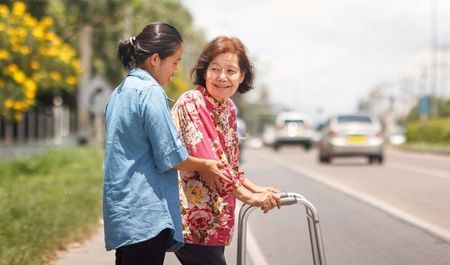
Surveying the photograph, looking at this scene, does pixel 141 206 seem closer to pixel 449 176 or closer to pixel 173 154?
pixel 173 154

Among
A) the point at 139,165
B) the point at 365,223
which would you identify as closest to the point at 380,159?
the point at 365,223

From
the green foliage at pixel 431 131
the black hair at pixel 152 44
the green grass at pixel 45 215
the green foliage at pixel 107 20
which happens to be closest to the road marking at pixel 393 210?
the green grass at pixel 45 215

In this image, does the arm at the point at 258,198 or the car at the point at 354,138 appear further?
the car at the point at 354,138

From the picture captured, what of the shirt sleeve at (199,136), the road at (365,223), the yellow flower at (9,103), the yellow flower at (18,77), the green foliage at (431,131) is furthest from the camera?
the green foliage at (431,131)

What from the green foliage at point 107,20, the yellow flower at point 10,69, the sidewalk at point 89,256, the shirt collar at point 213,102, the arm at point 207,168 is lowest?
the sidewalk at point 89,256

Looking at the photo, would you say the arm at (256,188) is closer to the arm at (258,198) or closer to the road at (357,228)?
the arm at (258,198)

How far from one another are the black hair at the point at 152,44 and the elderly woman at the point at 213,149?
36 centimetres

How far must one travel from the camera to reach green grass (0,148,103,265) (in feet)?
28.9

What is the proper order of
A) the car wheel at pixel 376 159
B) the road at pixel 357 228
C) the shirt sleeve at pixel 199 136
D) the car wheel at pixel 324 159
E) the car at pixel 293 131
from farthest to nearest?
the car at pixel 293 131 < the car wheel at pixel 324 159 < the car wheel at pixel 376 159 < the road at pixel 357 228 < the shirt sleeve at pixel 199 136

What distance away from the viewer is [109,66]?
4453 centimetres

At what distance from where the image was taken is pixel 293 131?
5503cm

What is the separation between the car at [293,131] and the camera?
54.5 m

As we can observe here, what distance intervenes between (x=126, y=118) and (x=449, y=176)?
65.1 ft

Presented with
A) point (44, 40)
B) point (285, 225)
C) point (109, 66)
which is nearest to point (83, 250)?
point (285, 225)
